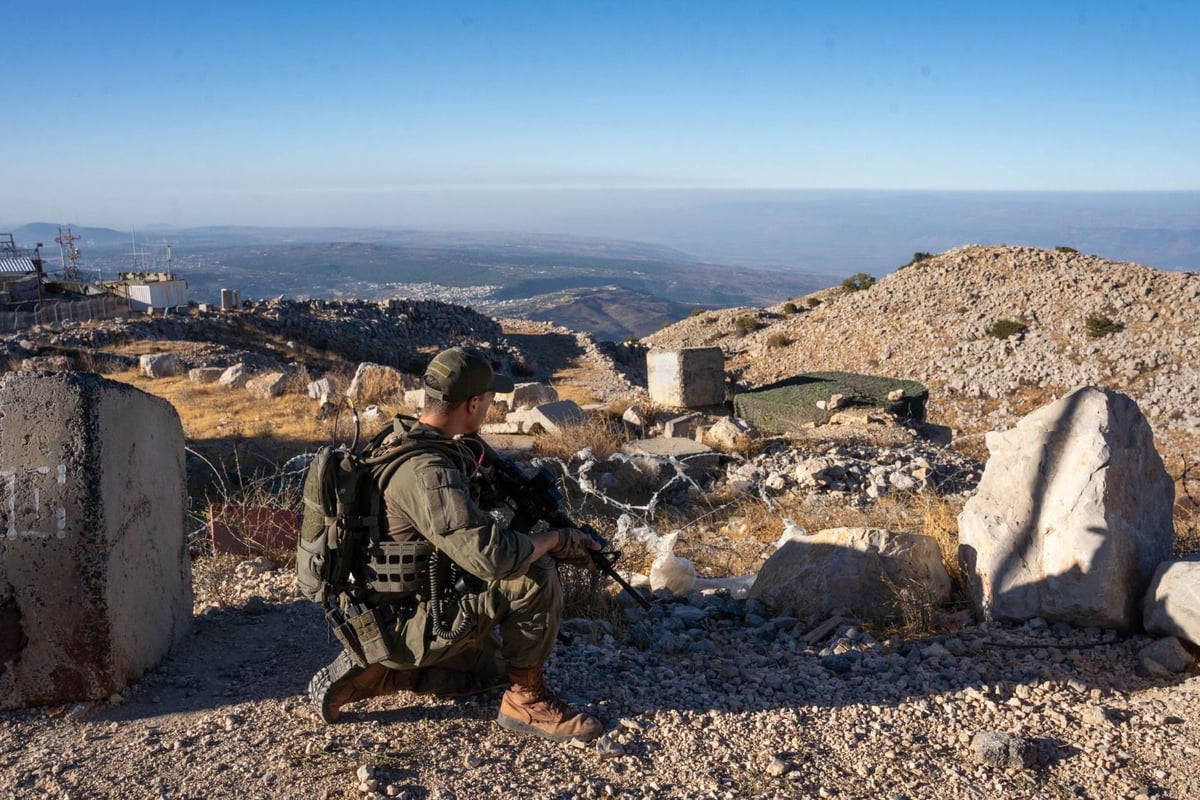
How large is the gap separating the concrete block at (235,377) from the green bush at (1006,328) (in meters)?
17.0

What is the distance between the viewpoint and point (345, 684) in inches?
134

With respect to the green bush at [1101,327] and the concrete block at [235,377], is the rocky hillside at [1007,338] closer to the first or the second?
the green bush at [1101,327]

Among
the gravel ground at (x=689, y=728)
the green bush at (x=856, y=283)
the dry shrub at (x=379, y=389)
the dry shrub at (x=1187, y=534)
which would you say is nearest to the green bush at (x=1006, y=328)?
the green bush at (x=856, y=283)

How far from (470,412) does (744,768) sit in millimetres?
1571

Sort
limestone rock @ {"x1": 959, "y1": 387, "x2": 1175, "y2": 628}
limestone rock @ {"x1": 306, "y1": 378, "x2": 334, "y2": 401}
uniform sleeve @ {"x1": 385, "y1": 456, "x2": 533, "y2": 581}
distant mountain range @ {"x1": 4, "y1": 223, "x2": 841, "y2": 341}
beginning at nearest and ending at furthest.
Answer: uniform sleeve @ {"x1": 385, "y1": 456, "x2": 533, "y2": 581}, limestone rock @ {"x1": 959, "y1": 387, "x2": 1175, "y2": 628}, limestone rock @ {"x1": 306, "y1": 378, "x2": 334, "y2": 401}, distant mountain range @ {"x1": 4, "y1": 223, "x2": 841, "y2": 341}

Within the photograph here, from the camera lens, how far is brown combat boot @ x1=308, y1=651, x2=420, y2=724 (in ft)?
11.1

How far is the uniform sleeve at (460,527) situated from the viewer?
2.95 metres

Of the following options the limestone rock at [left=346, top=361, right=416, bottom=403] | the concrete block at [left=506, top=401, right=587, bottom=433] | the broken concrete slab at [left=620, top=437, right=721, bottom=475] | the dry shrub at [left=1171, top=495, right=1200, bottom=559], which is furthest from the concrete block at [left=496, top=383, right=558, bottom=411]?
the dry shrub at [left=1171, top=495, right=1200, bottom=559]

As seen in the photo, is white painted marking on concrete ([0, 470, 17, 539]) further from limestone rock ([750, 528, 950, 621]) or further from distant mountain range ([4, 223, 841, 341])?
distant mountain range ([4, 223, 841, 341])

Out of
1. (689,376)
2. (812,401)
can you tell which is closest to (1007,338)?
(812,401)

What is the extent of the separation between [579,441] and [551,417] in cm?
78

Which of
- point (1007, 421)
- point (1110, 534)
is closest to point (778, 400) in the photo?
point (1007, 421)

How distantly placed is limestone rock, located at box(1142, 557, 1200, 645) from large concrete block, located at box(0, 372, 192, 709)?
4.36 metres

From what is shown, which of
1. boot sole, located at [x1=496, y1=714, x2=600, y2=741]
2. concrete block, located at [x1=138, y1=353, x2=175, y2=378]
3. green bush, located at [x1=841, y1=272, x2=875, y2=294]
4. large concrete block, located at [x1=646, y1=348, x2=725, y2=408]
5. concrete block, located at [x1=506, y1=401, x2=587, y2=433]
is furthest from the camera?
green bush, located at [x1=841, y1=272, x2=875, y2=294]
